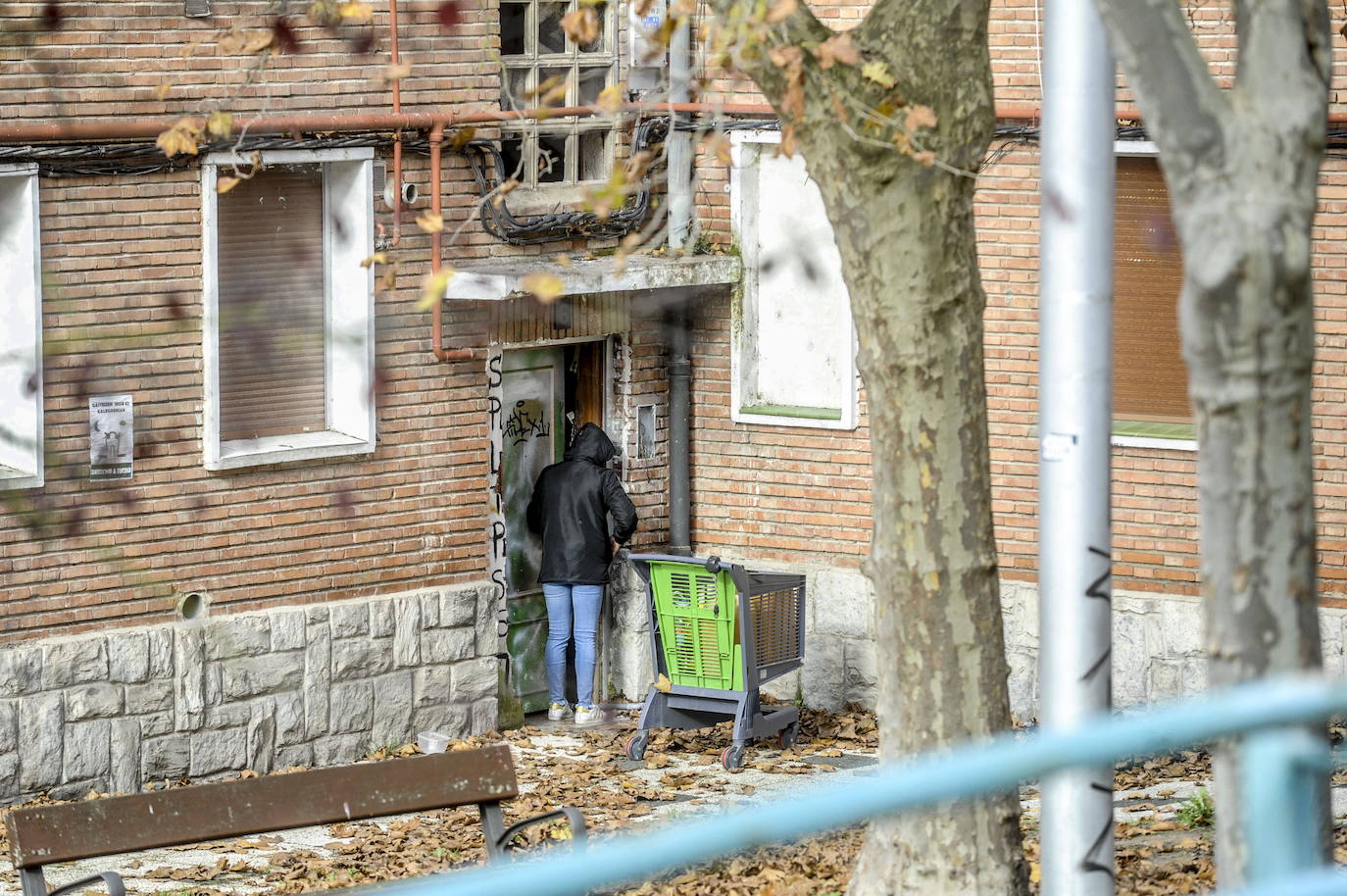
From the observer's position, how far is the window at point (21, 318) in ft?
35.3

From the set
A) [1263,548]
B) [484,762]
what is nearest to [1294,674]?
[1263,548]

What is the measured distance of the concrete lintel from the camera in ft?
40.3

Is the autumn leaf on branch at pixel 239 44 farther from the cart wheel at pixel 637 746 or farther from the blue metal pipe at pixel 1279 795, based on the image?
the blue metal pipe at pixel 1279 795

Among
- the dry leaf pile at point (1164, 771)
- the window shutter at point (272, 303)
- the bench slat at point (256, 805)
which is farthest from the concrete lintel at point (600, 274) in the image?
the bench slat at point (256, 805)

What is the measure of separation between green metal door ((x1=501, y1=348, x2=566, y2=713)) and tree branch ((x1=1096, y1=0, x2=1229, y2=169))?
898 cm

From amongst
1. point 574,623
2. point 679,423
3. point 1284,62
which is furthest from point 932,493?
point 679,423

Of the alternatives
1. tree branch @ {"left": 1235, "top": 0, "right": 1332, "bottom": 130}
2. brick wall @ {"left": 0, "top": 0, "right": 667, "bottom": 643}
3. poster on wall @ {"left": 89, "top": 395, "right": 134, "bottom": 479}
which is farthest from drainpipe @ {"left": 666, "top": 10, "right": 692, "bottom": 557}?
tree branch @ {"left": 1235, "top": 0, "right": 1332, "bottom": 130}

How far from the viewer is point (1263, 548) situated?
175 inches

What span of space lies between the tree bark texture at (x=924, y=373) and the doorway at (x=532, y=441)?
273 inches

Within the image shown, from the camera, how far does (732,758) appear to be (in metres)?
12.1

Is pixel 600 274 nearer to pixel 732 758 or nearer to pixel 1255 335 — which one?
pixel 732 758

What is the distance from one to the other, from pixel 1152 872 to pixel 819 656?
6003 millimetres

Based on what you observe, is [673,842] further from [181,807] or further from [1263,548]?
[181,807]

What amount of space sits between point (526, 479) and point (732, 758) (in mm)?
2790
